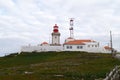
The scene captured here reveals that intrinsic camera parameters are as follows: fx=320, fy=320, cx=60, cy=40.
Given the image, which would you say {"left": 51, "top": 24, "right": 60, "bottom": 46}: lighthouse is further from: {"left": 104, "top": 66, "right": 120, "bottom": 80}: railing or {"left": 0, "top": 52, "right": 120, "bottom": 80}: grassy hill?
{"left": 104, "top": 66, "right": 120, "bottom": 80}: railing

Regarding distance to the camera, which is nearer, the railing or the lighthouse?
the railing

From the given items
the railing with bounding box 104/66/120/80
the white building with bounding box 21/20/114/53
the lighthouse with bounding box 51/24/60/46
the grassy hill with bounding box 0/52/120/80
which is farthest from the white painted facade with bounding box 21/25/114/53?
the railing with bounding box 104/66/120/80

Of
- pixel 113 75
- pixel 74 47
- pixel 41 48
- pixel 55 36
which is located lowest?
pixel 113 75

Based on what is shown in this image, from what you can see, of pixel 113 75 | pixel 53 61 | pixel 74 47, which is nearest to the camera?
pixel 113 75

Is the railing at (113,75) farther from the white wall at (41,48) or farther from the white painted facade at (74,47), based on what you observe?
the white wall at (41,48)

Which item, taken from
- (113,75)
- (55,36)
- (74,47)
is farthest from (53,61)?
(113,75)

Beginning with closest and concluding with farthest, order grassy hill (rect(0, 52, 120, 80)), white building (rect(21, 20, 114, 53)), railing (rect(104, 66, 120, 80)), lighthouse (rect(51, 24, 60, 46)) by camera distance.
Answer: railing (rect(104, 66, 120, 80)) → grassy hill (rect(0, 52, 120, 80)) → white building (rect(21, 20, 114, 53)) → lighthouse (rect(51, 24, 60, 46))

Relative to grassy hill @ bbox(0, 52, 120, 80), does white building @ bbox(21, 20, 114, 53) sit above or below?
above

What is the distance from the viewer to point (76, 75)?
1843 inches

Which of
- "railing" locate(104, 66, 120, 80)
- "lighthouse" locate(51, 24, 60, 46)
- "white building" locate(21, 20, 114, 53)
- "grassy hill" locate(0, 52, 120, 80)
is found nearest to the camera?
"railing" locate(104, 66, 120, 80)

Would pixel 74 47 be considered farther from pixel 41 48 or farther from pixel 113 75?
pixel 113 75

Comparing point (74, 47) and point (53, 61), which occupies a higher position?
point (74, 47)

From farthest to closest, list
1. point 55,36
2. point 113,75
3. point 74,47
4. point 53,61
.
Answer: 1. point 55,36
2. point 74,47
3. point 53,61
4. point 113,75

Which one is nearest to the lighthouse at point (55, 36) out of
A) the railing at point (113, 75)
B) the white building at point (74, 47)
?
the white building at point (74, 47)
